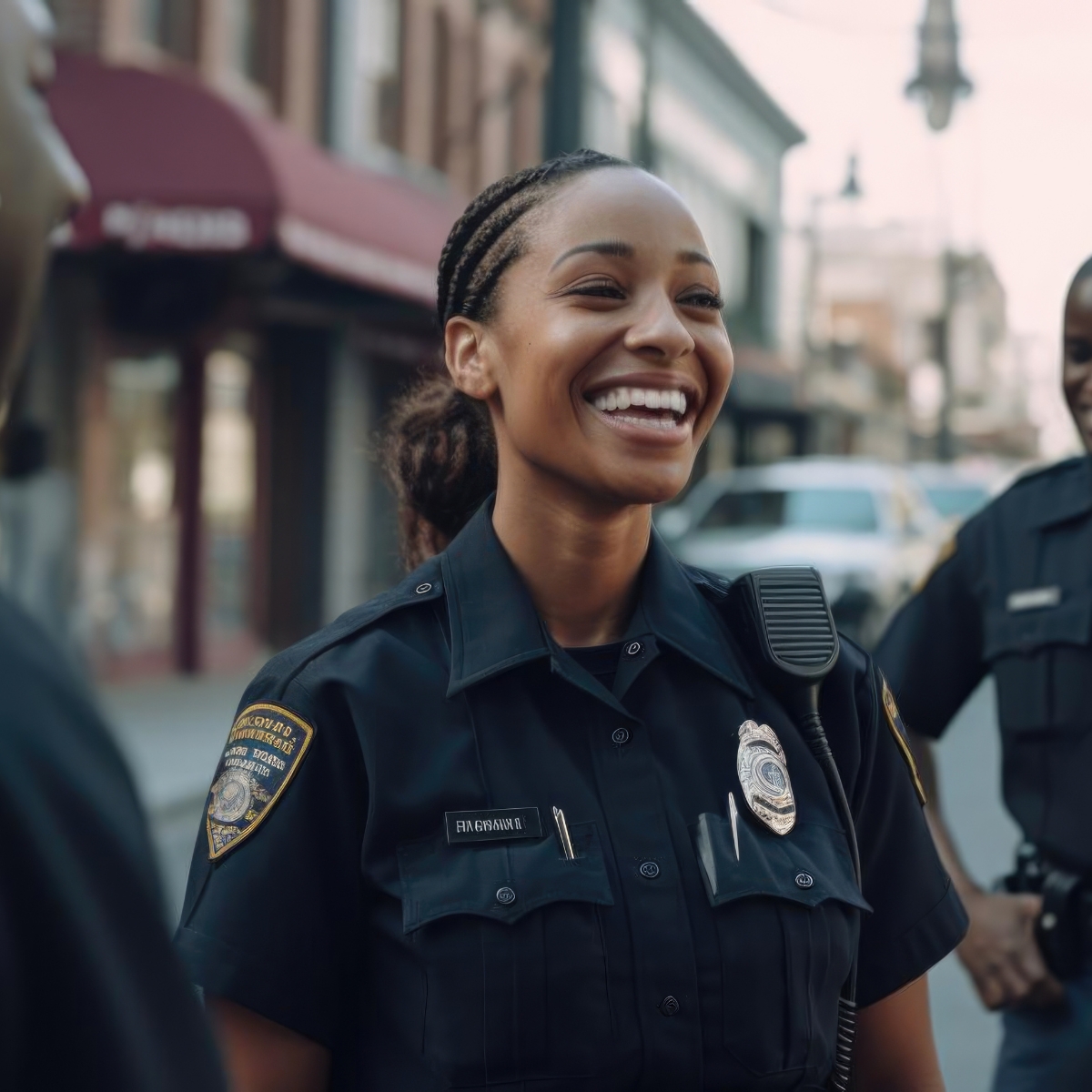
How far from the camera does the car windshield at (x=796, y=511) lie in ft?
52.9

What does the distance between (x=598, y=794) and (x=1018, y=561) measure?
1.53m

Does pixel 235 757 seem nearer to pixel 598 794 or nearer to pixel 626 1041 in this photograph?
pixel 598 794

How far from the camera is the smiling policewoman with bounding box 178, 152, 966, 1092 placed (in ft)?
6.37

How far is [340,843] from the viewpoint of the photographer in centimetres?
200

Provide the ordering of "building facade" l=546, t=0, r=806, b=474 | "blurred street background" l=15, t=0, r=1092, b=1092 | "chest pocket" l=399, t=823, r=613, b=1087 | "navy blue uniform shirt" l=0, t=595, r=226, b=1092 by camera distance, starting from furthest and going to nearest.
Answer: "building facade" l=546, t=0, r=806, b=474 < "blurred street background" l=15, t=0, r=1092, b=1092 < "chest pocket" l=399, t=823, r=613, b=1087 < "navy blue uniform shirt" l=0, t=595, r=226, b=1092

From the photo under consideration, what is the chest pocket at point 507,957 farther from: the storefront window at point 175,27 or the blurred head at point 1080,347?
the storefront window at point 175,27

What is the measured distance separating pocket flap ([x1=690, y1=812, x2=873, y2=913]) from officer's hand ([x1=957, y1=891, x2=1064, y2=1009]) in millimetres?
1053

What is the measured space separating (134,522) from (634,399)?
12917mm

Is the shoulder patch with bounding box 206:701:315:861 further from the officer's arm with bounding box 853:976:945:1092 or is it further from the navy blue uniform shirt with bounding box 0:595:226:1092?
the navy blue uniform shirt with bounding box 0:595:226:1092

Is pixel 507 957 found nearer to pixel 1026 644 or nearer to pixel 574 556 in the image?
pixel 574 556

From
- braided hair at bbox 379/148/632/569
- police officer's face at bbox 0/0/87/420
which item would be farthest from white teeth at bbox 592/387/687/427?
police officer's face at bbox 0/0/87/420

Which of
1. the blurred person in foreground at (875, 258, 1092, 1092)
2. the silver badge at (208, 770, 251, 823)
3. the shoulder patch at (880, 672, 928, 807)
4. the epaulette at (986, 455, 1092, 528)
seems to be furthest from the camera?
the epaulette at (986, 455, 1092, 528)

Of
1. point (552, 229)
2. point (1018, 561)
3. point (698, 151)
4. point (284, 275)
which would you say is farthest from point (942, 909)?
point (698, 151)

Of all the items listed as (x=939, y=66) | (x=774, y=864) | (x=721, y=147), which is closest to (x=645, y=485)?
(x=774, y=864)
